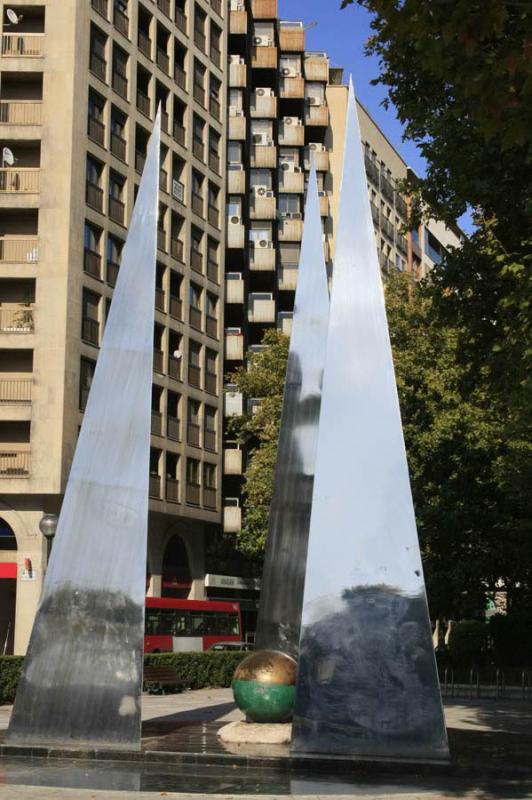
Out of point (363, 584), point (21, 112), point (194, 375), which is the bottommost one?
point (363, 584)

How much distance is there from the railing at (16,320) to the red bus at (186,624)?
11.0 metres

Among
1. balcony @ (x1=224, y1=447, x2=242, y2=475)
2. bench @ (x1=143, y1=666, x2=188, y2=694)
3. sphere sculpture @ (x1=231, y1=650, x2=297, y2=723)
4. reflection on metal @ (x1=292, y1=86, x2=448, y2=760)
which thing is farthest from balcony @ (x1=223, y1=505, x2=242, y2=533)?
reflection on metal @ (x1=292, y1=86, x2=448, y2=760)

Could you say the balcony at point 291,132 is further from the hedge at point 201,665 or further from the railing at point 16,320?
the hedge at point 201,665

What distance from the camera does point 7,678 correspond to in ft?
78.9

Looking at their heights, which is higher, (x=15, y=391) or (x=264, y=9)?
(x=264, y=9)

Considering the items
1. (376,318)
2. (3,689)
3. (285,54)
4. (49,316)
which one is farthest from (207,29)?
(376,318)

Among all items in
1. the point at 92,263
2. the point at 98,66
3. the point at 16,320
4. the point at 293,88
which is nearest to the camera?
the point at 16,320

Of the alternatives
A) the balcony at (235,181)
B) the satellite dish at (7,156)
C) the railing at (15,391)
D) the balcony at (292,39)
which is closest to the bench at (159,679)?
the railing at (15,391)

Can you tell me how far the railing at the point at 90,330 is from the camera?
4031cm

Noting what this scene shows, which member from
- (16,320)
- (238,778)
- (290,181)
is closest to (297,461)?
(238,778)

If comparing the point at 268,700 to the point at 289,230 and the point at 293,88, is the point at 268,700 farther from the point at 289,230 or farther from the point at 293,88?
the point at 293,88

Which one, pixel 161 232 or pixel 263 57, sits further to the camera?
pixel 263 57

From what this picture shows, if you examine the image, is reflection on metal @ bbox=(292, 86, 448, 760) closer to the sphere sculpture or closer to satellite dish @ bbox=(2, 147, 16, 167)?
the sphere sculpture

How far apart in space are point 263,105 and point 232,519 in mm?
23251
